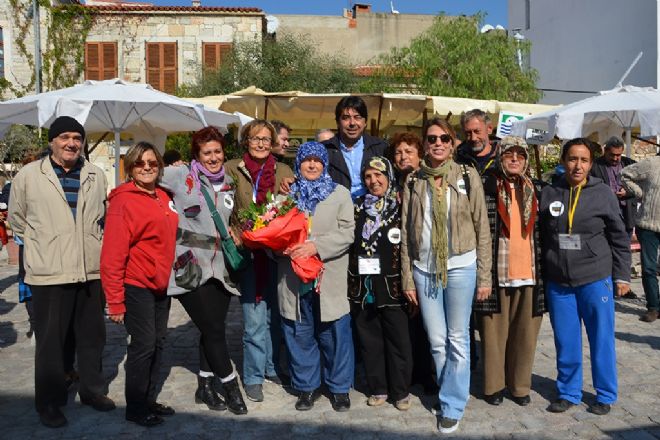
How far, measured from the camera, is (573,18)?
2259 centimetres

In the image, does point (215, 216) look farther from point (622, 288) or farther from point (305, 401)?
point (622, 288)

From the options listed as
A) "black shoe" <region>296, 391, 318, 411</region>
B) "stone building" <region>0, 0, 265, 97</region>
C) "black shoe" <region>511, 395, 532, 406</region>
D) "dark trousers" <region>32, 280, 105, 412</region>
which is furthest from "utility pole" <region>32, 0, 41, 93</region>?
"black shoe" <region>511, 395, 532, 406</region>

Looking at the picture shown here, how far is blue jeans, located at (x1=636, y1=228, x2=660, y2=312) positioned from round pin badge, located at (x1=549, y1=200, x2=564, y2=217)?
143 inches

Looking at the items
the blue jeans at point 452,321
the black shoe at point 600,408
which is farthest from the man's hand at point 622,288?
the blue jeans at point 452,321

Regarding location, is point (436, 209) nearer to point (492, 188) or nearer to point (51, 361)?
point (492, 188)

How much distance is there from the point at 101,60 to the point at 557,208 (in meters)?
22.7

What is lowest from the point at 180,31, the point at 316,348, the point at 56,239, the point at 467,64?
the point at 316,348

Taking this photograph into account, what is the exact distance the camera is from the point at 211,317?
4.52 metres

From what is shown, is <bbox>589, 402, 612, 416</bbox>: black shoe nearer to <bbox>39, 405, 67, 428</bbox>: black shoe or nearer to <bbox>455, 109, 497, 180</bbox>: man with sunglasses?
<bbox>455, 109, 497, 180</bbox>: man with sunglasses

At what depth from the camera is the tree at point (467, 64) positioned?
18.3 meters

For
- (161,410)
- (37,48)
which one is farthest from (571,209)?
(37,48)

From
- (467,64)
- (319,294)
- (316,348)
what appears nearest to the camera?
(319,294)

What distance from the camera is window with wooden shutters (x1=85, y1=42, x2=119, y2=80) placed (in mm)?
23938

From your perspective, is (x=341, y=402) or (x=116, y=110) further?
(x=116, y=110)
